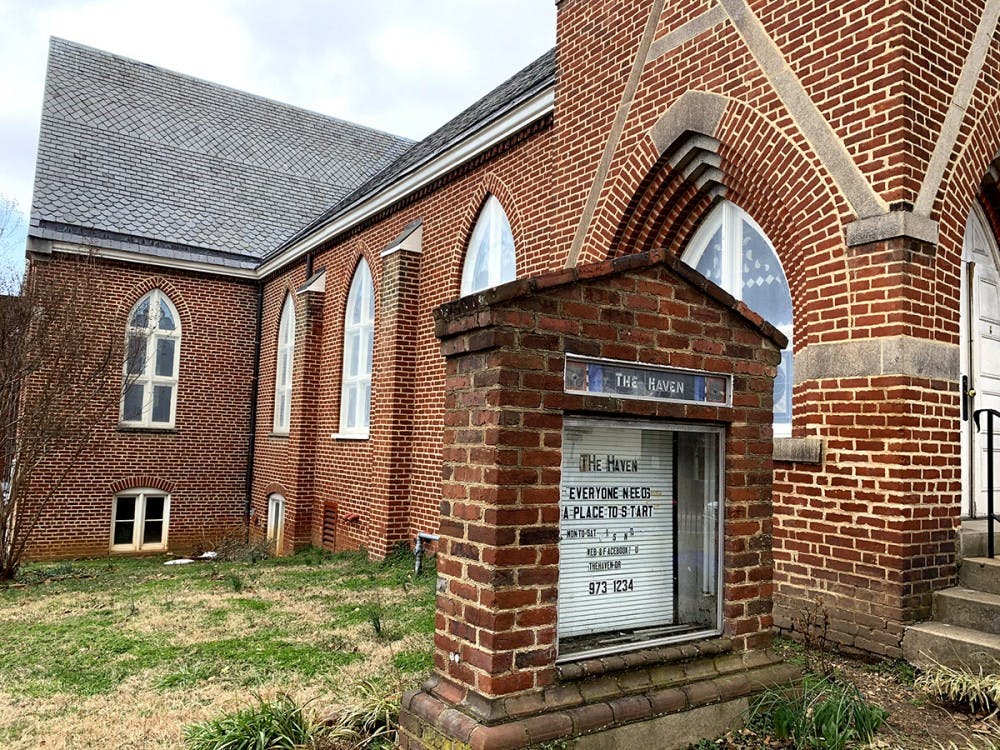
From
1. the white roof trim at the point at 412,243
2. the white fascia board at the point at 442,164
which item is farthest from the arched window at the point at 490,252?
the white roof trim at the point at 412,243

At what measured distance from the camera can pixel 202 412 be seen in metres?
17.8

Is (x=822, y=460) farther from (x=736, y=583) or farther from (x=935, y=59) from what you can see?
(x=935, y=59)

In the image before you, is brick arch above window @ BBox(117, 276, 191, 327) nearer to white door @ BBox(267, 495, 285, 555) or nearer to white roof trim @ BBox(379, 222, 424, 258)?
white door @ BBox(267, 495, 285, 555)

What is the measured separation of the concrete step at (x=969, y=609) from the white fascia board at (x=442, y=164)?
22.1ft

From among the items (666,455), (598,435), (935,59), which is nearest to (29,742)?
(598,435)

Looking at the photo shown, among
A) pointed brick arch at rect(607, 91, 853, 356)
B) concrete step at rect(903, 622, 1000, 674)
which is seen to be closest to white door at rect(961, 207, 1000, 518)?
pointed brick arch at rect(607, 91, 853, 356)

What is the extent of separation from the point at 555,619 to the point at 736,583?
3.90ft

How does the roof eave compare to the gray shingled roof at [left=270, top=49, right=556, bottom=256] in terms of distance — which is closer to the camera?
the gray shingled roof at [left=270, top=49, right=556, bottom=256]

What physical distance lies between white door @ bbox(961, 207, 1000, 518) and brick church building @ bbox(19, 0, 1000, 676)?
36 mm

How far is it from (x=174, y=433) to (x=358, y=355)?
239 inches

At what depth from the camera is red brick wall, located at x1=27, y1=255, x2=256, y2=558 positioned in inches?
634

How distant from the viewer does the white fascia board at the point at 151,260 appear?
16141 millimetres

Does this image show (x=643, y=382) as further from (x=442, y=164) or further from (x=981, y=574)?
(x=442, y=164)

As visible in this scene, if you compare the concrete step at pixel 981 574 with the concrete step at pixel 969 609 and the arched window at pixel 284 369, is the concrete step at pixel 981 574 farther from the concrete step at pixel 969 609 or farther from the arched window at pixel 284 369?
the arched window at pixel 284 369
